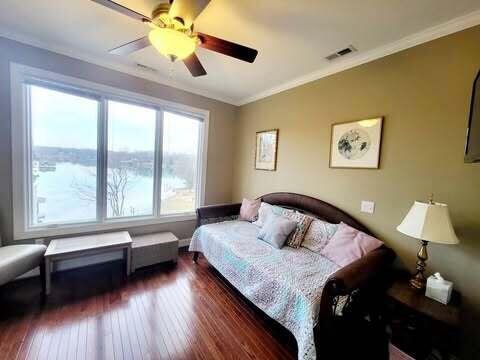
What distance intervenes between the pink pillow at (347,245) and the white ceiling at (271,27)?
5.89 ft

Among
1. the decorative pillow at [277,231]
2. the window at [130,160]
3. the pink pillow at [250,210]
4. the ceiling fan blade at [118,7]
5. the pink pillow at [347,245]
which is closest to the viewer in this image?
the ceiling fan blade at [118,7]

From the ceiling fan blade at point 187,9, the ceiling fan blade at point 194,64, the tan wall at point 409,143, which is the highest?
the ceiling fan blade at point 187,9

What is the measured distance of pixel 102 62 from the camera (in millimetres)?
2625

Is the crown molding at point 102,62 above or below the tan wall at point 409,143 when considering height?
above

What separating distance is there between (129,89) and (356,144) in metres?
3.01

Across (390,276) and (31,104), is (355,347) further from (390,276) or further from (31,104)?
(31,104)

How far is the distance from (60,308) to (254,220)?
7.75 feet

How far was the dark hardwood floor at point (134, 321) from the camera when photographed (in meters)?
1.56

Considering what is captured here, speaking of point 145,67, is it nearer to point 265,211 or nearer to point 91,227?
point 91,227

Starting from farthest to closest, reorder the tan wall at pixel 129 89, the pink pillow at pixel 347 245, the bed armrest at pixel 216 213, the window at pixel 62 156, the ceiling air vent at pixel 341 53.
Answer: the bed armrest at pixel 216 213 < the window at pixel 62 156 < the tan wall at pixel 129 89 < the ceiling air vent at pixel 341 53 < the pink pillow at pixel 347 245

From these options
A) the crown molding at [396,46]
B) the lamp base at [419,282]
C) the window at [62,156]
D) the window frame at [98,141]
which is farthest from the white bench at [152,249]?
the crown molding at [396,46]

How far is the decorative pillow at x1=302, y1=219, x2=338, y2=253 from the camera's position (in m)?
2.22

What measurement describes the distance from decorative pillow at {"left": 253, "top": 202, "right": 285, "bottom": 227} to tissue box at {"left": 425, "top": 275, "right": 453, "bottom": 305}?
60.7 inches

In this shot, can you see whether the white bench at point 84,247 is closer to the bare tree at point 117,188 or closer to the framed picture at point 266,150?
the bare tree at point 117,188
